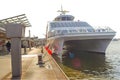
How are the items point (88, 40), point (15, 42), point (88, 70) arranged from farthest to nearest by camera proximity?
point (88, 40) → point (88, 70) → point (15, 42)

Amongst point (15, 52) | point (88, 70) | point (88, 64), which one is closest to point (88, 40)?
point (88, 64)

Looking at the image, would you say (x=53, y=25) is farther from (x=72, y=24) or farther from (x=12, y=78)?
(x=12, y=78)

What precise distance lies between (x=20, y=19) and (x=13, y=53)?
1890cm

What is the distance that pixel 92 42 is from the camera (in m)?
41.5

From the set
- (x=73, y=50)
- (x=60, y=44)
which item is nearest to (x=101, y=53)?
(x=60, y=44)

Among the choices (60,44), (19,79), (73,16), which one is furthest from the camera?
(73,16)

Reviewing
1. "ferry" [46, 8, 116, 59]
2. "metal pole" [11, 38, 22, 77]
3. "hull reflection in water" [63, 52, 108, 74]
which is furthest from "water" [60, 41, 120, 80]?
"metal pole" [11, 38, 22, 77]

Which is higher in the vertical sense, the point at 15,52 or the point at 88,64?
the point at 15,52

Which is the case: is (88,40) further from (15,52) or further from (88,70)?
(15,52)

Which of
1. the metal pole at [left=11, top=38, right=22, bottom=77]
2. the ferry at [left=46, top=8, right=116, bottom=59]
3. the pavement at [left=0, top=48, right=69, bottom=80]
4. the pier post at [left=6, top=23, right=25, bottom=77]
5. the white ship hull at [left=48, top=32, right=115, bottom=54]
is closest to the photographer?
the pier post at [left=6, top=23, right=25, bottom=77]

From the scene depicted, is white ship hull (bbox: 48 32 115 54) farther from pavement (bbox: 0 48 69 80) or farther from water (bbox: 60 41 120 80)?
pavement (bbox: 0 48 69 80)

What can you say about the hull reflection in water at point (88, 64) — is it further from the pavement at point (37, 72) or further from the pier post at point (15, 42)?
the pier post at point (15, 42)

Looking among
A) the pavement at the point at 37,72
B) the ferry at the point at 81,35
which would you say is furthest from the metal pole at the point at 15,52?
the ferry at the point at 81,35

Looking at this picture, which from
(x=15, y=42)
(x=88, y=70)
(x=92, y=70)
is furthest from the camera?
(x=88, y=70)
